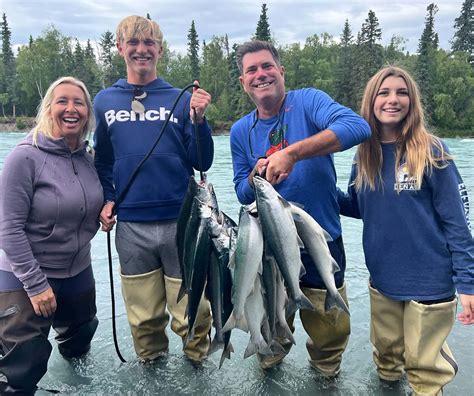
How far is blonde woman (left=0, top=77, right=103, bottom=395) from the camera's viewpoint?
10.7 feet

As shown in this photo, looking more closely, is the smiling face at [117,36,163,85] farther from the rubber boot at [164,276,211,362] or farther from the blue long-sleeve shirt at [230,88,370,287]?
the rubber boot at [164,276,211,362]

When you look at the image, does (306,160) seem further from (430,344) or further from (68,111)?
(68,111)

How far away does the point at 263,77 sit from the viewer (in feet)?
10.9

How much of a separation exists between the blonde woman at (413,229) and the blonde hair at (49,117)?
2289mm

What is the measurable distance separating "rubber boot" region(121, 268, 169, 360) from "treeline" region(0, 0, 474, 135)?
53.6 metres

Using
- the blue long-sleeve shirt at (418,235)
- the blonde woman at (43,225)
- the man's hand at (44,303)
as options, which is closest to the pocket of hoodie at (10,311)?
the blonde woman at (43,225)

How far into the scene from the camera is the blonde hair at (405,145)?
10.2 ft

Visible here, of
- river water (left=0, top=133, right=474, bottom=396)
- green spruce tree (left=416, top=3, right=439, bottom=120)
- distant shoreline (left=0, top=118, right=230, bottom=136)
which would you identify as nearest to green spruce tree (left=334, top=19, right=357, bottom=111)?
green spruce tree (left=416, top=3, right=439, bottom=120)

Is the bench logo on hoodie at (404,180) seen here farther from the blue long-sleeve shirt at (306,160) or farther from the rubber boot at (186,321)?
the rubber boot at (186,321)

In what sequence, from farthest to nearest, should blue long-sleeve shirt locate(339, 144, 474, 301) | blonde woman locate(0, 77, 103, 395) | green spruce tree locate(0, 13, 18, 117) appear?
green spruce tree locate(0, 13, 18, 117), blonde woman locate(0, 77, 103, 395), blue long-sleeve shirt locate(339, 144, 474, 301)

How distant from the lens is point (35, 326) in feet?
11.2

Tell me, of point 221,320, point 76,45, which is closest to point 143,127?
point 221,320

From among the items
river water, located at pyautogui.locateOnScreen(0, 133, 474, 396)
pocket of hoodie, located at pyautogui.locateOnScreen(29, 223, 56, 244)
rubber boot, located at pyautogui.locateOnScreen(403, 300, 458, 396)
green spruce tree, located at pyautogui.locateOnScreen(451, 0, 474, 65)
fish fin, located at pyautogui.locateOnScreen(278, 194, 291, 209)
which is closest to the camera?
fish fin, located at pyautogui.locateOnScreen(278, 194, 291, 209)

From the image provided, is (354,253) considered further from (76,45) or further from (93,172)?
(76,45)
